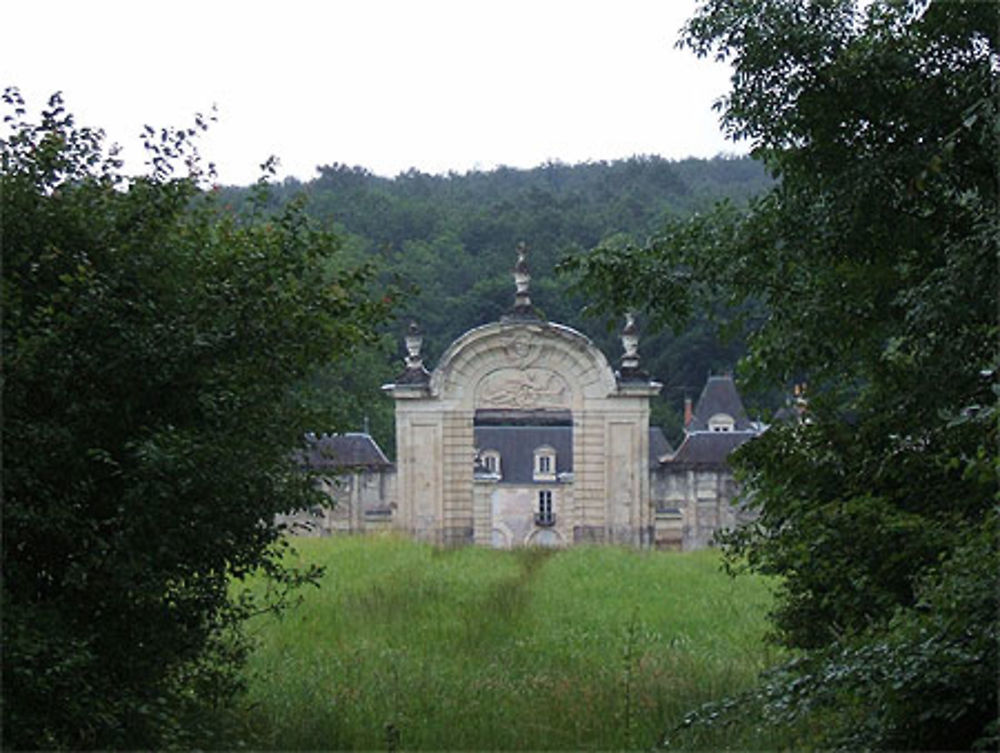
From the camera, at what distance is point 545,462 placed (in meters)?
45.6

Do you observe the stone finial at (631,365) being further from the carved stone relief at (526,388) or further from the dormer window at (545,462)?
A: the dormer window at (545,462)

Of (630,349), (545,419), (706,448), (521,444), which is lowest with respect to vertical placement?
(706,448)

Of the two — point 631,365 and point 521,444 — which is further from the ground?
point 631,365

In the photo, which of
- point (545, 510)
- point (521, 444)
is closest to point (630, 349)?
point (545, 510)

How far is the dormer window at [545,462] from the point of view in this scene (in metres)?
45.2

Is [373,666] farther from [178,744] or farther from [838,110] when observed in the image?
[838,110]

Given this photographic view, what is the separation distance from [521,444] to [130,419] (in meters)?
37.4

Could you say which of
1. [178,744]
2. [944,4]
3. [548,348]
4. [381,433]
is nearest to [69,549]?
[178,744]

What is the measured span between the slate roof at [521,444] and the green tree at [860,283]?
3436 cm

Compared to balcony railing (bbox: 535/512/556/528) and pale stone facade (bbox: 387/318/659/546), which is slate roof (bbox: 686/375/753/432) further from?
pale stone facade (bbox: 387/318/659/546)

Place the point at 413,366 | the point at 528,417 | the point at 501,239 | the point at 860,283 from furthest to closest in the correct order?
the point at 501,239 → the point at 528,417 → the point at 413,366 → the point at 860,283

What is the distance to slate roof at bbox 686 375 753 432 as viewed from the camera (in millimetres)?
47188

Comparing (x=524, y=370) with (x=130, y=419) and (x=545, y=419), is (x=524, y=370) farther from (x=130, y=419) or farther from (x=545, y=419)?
(x=130, y=419)

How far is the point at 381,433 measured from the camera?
5462cm
